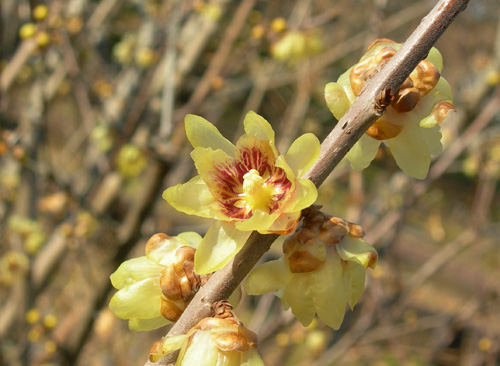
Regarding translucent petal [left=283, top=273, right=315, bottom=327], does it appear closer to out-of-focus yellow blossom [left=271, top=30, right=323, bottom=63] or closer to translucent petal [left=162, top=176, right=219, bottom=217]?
translucent petal [left=162, top=176, right=219, bottom=217]

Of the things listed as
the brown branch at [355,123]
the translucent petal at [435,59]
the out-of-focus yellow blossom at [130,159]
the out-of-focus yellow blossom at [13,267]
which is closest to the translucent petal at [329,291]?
the brown branch at [355,123]

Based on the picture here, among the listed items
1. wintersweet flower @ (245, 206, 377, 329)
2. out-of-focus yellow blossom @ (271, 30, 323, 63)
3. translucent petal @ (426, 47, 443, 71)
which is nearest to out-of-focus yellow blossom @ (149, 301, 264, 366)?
wintersweet flower @ (245, 206, 377, 329)

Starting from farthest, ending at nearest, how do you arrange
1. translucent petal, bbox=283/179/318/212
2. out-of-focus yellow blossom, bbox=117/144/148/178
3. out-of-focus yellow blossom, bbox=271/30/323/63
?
out-of-focus yellow blossom, bbox=271/30/323/63, out-of-focus yellow blossom, bbox=117/144/148/178, translucent petal, bbox=283/179/318/212

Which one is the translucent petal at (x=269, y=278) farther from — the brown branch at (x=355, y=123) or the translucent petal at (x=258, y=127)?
the translucent petal at (x=258, y=127)

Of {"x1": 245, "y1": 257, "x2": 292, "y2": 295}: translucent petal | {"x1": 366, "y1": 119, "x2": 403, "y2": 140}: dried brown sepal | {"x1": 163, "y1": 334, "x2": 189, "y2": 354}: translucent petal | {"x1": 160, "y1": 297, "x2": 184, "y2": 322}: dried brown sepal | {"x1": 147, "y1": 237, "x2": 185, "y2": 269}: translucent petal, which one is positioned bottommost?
{"x1": 160, "y1": 297, "x2": 184, "y2": 322}: dried brown sepal

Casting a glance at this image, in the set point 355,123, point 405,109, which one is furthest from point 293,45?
point 355,123

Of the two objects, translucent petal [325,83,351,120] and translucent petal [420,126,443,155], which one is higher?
translucent petal [325,83,351,120]
